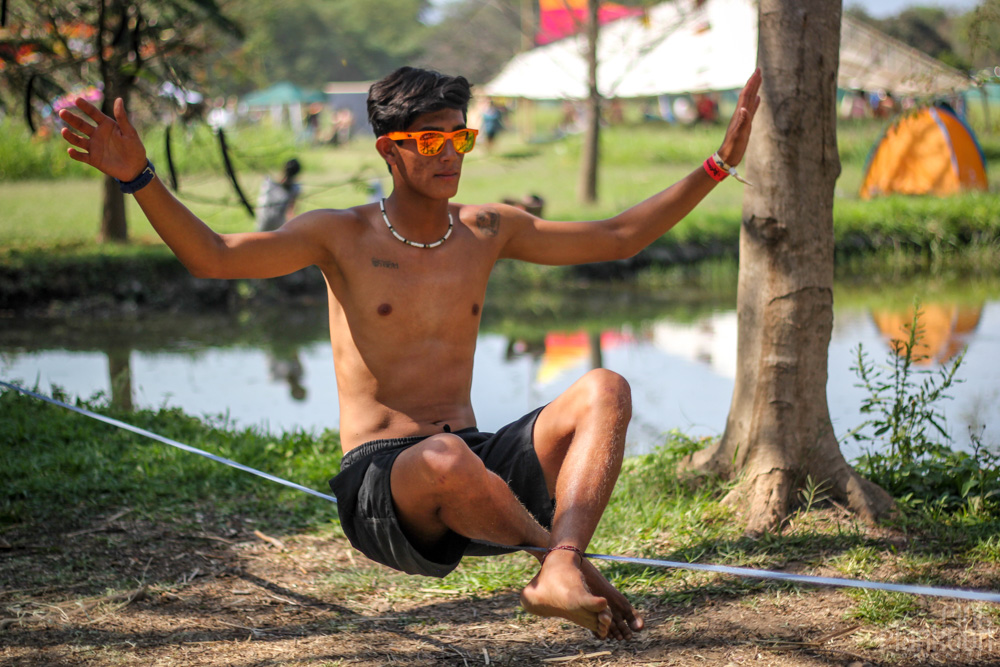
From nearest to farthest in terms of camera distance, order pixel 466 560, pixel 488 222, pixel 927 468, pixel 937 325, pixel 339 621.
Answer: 1. pixel 488 222
2. pixel 339 621
3. pixel 927 468
4. pixel 466 560
5. pixel 937 325

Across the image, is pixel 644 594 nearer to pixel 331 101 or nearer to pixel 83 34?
pixel 83 34

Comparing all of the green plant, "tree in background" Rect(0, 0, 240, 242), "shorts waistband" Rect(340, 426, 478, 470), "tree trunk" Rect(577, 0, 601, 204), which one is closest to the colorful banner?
"tree trunk" Rect(577, 0, 601, 204)

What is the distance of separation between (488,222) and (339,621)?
1559mm

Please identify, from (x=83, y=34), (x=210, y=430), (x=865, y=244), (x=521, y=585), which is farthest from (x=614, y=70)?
(x=521, y=585)

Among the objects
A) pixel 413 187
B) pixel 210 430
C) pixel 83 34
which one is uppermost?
pixel 83 34

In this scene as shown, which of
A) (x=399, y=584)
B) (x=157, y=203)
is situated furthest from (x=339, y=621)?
(x=157, y=203)

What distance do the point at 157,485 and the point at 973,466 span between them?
12.3 ft

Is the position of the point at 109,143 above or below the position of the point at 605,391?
above

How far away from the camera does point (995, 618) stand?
3.01m

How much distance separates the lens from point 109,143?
2.70 meters

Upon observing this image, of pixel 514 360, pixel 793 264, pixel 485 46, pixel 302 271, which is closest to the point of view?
pixel 793 264

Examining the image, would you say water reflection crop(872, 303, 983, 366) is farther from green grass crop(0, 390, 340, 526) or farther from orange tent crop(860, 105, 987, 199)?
orange tent crop(860, 105, 987, 199)

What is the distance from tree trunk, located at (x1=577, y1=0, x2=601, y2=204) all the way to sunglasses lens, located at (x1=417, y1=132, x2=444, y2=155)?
36.1 feet

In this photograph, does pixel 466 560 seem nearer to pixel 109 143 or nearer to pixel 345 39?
pixel 109 143
